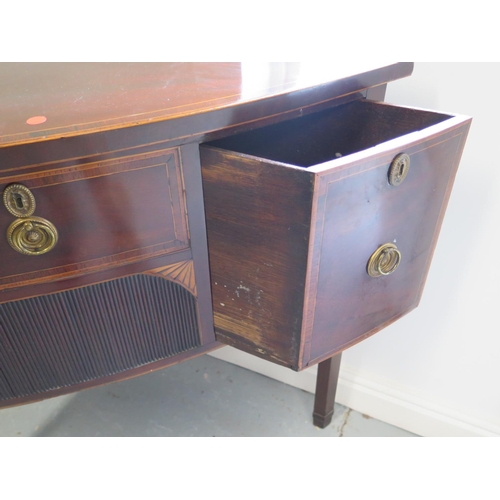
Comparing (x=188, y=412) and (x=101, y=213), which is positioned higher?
(x=101, y=213)

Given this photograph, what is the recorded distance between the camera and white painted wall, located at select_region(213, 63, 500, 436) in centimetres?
68

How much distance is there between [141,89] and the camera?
0.53 metres

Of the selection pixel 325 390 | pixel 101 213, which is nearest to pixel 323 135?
pixel 101 213

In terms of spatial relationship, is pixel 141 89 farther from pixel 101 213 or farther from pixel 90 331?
pixel 90 331

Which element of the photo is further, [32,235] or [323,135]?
[323,135]

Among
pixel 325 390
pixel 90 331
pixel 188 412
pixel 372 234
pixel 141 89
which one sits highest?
pixel 141 89

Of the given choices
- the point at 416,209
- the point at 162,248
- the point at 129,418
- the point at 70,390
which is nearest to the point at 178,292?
the point at 162,248

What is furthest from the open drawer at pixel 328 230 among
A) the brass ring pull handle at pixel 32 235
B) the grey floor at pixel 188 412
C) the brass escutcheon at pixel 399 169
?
the grey floor at pixel 188 412

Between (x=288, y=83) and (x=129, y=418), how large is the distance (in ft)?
2.48

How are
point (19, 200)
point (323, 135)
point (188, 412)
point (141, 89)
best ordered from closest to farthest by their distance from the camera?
point (19, 200), point (141, 89), point (323, 135), point (188, 412)

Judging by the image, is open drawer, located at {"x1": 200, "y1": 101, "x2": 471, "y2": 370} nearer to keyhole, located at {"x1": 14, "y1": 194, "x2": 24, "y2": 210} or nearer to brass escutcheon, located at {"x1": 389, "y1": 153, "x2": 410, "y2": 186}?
brass escutcheon, located at {"x1": 389, "y1": 153, "x2": 410, "y2": 186}

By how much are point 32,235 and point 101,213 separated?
6 centimetres

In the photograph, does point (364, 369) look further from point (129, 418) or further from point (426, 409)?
point (129, 418)

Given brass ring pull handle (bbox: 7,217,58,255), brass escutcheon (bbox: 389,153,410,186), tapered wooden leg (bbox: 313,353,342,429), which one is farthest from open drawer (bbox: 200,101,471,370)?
tapered wooden leg (bbox: 313,353,342,429)
